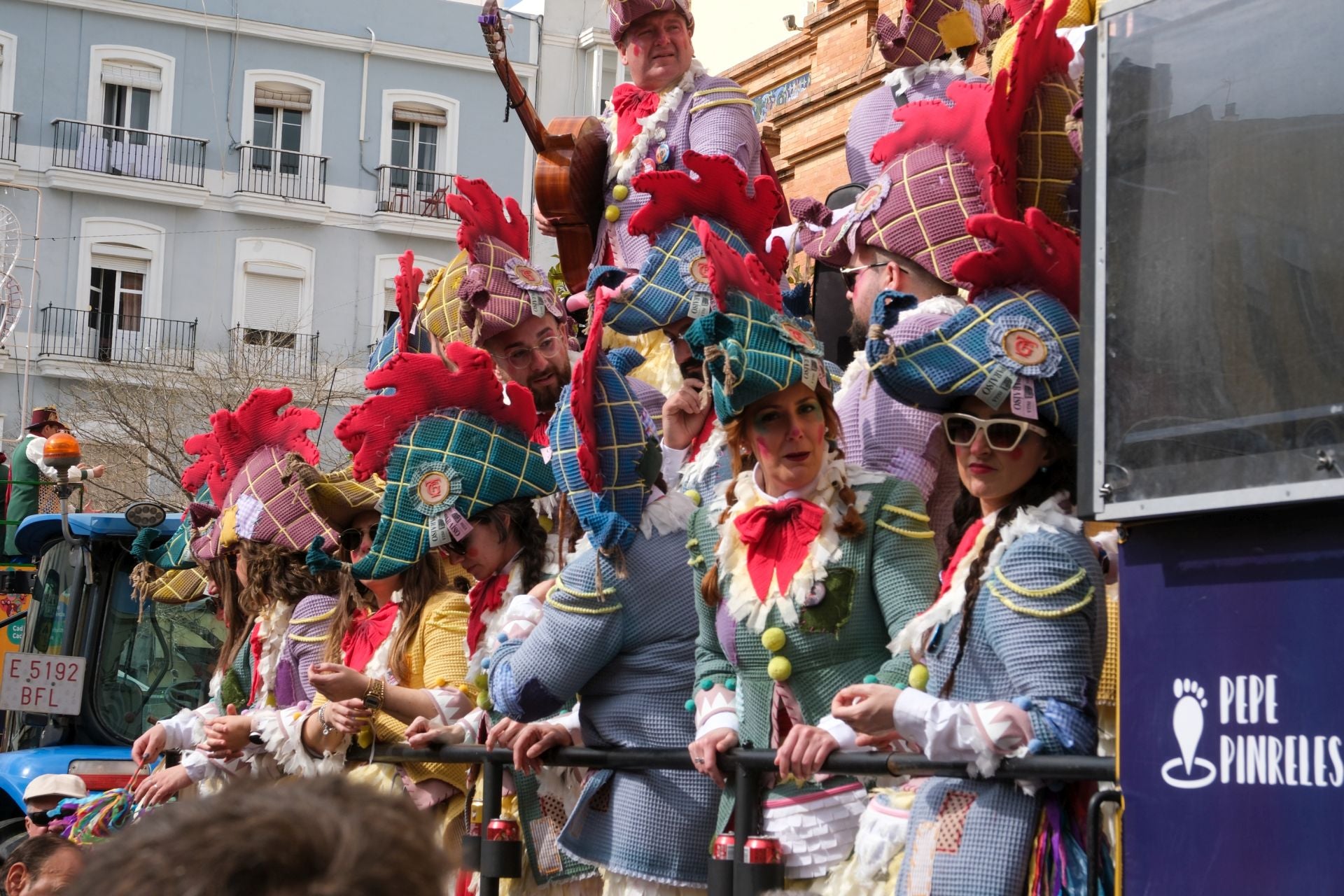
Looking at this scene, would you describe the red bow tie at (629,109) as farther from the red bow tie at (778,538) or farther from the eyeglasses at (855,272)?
the red bow tie at (778,538)

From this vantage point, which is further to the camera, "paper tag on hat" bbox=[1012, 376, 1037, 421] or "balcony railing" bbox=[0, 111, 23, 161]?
"balcony railing" bbox=[0, 111, 23, 161]

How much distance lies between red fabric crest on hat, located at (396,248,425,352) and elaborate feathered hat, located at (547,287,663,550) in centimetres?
256

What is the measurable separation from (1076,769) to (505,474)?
255cm

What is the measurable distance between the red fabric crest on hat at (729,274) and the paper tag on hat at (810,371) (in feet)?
0.68

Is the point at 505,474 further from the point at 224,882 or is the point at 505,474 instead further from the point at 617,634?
the point at 224,882

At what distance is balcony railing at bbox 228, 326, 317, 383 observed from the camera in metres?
25.9

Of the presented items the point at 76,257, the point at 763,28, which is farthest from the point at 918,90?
the point at 76,257

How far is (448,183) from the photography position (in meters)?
30.4

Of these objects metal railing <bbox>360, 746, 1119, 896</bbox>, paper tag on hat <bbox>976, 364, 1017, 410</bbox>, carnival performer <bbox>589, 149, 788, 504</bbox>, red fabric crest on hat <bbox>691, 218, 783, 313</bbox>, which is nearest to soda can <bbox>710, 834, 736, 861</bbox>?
metal railing <bbox>360, 746, 1119, 896</bbox>

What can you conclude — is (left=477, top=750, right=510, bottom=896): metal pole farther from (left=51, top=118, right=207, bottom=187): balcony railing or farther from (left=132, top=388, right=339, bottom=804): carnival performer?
(left=51, top=118, right=207, bottom=187): balcony railing

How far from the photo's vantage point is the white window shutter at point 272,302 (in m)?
28.8

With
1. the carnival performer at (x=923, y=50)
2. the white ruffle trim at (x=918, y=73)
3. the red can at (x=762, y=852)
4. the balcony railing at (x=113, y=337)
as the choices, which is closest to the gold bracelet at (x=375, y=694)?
the red can at (x=762, y=852)

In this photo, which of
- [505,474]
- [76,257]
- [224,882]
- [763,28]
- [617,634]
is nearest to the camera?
[224,882]

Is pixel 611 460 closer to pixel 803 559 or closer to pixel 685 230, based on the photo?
pixel 803 559
